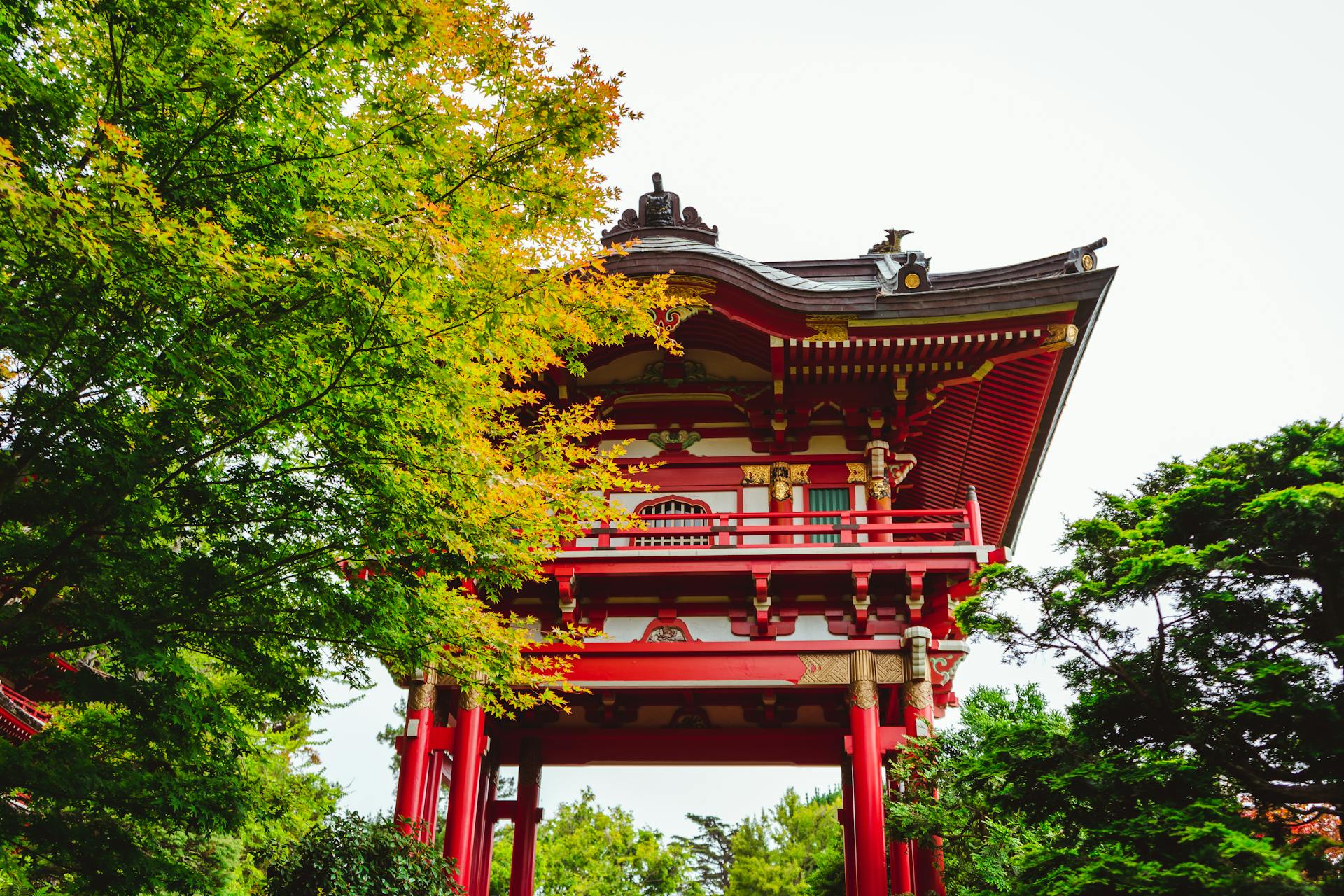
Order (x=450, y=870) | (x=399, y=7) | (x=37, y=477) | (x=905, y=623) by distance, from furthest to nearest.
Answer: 1. (x=905, y=623)
2. (x=450, y=870)
3. (x=399, y=7)
4. (x=37, y=477)

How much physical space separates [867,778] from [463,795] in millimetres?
4624

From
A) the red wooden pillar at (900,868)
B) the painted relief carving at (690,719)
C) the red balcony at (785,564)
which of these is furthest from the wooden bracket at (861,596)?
the painted relief carving at (690,719)

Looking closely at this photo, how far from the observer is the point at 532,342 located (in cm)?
790

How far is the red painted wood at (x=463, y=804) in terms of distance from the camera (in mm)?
11680

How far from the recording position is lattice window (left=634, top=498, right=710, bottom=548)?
539 inches

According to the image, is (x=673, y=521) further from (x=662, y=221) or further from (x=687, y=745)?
(x=662, y=221)

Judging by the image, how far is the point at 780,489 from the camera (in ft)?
45.4

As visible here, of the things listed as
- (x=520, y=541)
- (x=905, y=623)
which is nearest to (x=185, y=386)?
(x=520, y=541)

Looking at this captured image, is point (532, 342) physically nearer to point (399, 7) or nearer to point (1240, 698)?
point (399, 7)

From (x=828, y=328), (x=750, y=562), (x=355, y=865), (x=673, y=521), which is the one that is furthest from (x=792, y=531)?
(x=355, y=865)

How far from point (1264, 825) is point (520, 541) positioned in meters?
5.38

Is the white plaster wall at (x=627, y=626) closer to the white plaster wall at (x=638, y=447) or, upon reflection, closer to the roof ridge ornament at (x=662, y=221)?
the white plaster wall at (x=638, y=447)

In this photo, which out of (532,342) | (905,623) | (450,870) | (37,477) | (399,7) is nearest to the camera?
(37,477)

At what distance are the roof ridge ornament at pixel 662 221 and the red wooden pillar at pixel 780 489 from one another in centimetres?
372
